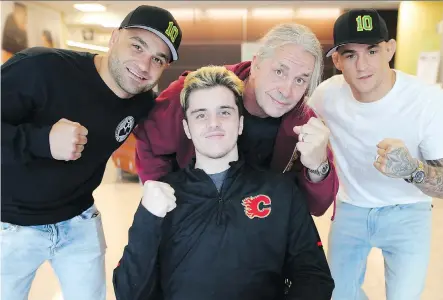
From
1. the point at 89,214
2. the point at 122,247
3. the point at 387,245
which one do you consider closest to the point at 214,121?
the point at 89,214

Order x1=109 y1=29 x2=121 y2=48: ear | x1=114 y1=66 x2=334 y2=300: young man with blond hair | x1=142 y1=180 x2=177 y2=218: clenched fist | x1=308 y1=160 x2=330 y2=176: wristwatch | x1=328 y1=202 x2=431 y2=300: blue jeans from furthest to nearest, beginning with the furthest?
1. x1=328 y1=202 x2=431 y2=300: blue jeans
2. x1=109 y1=29 x2=121 y2=48: ear
3. x1=308 y1=160 x2=330 y2=176: wristwatch
4. x1=114 y1=66 x2=334 y2=300: young man with blond hair
5. x1=142 y1=180 x2=177 y2=218: clenched fist

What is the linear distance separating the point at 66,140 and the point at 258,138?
81 cm

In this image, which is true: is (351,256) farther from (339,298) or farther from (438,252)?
(438,252)

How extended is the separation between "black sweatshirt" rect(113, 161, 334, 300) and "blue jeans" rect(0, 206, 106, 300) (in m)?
0.42

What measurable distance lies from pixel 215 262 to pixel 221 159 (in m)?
0.37

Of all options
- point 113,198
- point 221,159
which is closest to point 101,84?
point 221,159

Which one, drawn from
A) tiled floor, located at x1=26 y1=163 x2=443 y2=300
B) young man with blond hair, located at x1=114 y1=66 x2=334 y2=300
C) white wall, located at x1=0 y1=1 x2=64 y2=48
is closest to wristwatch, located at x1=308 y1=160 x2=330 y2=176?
young man with blond hair, located at x1=114 y1=66 x2=334 y2=300

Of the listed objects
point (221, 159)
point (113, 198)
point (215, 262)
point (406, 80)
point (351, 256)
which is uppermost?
point (406, 80)

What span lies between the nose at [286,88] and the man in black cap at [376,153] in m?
0.38

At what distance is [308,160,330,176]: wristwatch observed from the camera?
1.52 m

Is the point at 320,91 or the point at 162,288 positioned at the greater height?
the point at 320,91

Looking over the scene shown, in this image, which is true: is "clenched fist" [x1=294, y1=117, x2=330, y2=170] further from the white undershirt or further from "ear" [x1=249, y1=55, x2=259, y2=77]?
the white undershirt

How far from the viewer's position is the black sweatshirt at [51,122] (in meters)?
1.44

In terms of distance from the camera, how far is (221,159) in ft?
5.00
